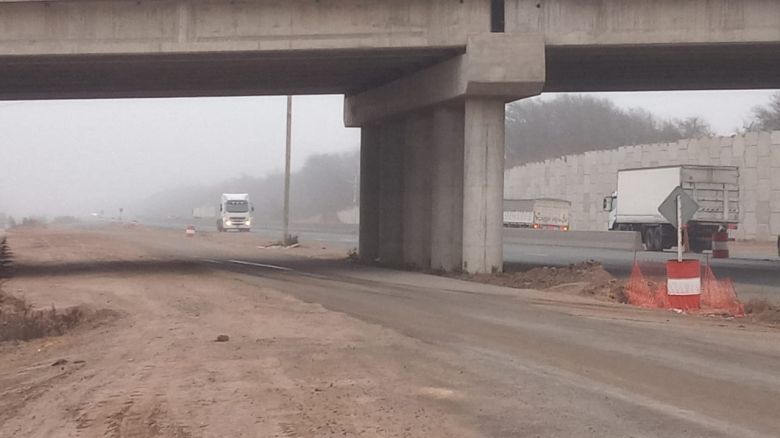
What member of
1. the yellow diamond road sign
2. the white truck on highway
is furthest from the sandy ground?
the white truck on highway

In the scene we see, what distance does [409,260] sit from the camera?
30.4 metres

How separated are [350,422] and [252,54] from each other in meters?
18.3

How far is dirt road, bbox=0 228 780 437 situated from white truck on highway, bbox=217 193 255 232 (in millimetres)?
58583

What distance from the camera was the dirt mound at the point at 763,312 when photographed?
15516mm

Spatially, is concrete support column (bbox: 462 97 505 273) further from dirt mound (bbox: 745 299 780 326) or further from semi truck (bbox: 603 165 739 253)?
semi truck (bbox: 603 165 739 253)

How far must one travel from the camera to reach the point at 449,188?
27.3 m

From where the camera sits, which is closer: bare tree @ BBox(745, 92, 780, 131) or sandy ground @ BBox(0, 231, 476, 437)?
Result: sandy ground @ BBox(0, 231, 476, 437)

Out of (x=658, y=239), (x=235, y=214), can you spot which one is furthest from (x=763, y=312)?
(x=235, y=214)

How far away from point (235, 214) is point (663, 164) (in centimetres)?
3697

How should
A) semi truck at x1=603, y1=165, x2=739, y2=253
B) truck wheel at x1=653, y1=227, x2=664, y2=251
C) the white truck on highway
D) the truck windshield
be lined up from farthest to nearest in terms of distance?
the truck windshield < the white truck on highway < truck wheel at x1=653, y1=227, x2=664, y2=251 < semi truck at x1=603, y1=165, x2=739, y2=253

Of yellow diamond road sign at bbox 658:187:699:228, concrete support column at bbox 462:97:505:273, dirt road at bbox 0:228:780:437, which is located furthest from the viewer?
concrete support column at bbox 462:97:505:273

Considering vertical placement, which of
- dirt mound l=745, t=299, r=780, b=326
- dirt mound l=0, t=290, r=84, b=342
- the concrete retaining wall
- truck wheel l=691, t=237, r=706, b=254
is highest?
the concrete retaining wall

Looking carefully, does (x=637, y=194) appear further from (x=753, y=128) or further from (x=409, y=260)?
(x=753, y=128)

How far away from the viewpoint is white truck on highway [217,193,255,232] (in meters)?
77.8
